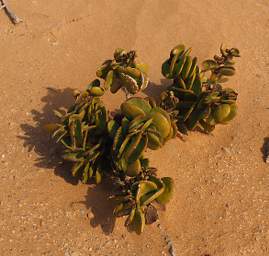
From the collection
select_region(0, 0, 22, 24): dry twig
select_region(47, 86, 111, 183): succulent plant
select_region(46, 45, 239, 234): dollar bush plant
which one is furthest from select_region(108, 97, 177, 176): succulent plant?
select_region(0, 0, 22, 24): dry twig

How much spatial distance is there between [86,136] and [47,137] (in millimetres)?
530

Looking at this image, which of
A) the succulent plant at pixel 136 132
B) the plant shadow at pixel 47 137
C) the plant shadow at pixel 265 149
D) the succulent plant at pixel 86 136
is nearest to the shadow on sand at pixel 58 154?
the plant shadow at pixel 47 137

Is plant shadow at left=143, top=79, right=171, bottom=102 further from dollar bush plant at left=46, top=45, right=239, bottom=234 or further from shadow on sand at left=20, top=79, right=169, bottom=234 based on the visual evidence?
dollar bush plant at left=46, top=45, right=239, bottom=234

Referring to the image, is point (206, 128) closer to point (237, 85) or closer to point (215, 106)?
point (215, 106)

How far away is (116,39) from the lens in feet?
12.5

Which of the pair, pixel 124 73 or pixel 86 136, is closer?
pixel 86 136

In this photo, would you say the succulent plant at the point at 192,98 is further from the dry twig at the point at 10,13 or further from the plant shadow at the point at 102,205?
the dry twig at the point at 10,13

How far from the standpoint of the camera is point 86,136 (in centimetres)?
251

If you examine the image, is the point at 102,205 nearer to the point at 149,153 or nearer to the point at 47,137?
the point at 149,153

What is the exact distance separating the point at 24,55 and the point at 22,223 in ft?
5.02

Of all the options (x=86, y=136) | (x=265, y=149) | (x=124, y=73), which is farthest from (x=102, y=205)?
(x=265, y=149)

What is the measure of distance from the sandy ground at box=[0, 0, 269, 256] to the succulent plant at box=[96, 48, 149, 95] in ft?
1.62

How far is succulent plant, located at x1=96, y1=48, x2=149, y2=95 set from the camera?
267 cm

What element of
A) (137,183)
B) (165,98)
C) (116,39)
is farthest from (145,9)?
(137,183)
